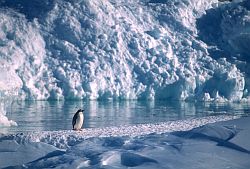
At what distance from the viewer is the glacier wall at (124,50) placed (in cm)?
1683

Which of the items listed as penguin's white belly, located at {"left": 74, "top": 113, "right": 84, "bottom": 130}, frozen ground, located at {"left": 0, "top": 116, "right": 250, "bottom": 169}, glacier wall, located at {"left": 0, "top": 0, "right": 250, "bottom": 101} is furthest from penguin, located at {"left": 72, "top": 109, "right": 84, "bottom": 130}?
glacier wall, located at {"left": 0, "top": 0, "right": 250, "bottom": 101}

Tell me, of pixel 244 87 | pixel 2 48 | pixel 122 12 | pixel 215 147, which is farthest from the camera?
pixel 122 12

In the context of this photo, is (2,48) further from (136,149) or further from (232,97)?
(136,149)

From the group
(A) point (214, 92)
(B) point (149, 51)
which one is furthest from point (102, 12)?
(A) point (214, 92)

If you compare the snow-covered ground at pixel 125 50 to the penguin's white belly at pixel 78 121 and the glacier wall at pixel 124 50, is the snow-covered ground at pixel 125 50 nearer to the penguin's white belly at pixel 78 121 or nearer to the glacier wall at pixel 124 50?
the glacier wall at pixel 124 50

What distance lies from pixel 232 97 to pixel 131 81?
351 centimetres

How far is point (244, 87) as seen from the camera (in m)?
17.9

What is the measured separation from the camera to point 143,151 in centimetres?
563

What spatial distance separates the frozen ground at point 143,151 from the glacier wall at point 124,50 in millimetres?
9741

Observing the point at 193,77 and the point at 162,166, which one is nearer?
the point at 162,166

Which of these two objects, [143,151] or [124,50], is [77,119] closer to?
[143,151]

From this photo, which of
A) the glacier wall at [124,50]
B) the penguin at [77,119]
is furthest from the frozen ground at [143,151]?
the glacier wall at [124,50]

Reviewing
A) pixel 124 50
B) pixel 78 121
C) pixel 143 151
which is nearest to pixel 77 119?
pixel 78 121

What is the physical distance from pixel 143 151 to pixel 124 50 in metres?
12.7
